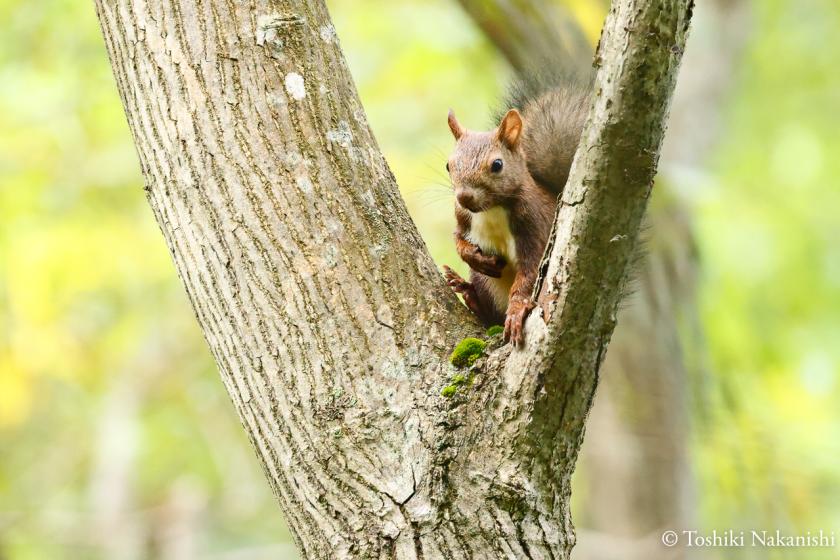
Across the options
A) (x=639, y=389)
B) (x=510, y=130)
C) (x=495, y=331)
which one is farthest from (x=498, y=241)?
(x=639, y=389)

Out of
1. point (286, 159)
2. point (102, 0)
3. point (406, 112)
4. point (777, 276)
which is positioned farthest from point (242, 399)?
point (777, 276)

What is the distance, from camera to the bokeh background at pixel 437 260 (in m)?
5.38

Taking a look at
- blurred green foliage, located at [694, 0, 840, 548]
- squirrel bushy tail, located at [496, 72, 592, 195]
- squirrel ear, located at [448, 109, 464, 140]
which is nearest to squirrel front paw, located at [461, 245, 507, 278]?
squirrel bushy tail, located at [496, 72, 592, 195]

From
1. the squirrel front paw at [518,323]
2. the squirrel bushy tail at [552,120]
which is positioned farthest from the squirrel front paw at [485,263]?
the squirrel front paw at [518,323]

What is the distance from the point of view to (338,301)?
2201 mm

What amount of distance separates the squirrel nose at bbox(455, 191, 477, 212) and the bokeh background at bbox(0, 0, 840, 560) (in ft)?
2.88

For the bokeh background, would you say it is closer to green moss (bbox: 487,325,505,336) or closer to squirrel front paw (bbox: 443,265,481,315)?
squirrel front paw (bbox: 443,265,481,315)

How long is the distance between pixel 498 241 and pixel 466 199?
0.19 metres

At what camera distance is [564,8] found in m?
4.77

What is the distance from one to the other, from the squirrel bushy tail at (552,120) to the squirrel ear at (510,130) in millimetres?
123

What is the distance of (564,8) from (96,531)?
20.7 ft

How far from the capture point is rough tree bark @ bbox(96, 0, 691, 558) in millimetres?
2035

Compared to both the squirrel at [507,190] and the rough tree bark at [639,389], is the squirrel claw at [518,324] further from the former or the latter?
the rough tree bark at [639,389]

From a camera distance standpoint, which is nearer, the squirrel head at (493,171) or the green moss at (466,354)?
the green moss at (466,354)
